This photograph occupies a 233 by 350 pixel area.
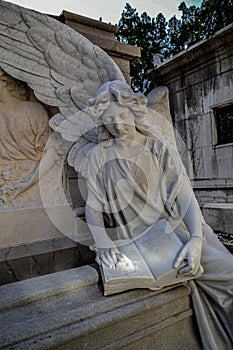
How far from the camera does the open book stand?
5.20ft

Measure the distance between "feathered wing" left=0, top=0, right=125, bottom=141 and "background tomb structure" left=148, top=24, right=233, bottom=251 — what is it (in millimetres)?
3536

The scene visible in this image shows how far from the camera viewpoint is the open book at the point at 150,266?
62.4 inches

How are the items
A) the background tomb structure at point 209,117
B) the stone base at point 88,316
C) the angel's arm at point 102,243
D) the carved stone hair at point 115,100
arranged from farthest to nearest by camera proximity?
the background tomb structure at point 209,117 → the carved stone hair at point 115,100 → the angel's arm at point 102,243 → the stone base at point 88,316

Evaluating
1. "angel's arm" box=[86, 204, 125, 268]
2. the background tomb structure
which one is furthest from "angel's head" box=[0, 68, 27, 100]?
the background tomb structure

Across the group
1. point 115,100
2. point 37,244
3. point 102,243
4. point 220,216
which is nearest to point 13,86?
point 115,100

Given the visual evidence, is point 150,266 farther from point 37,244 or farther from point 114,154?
point 37,244

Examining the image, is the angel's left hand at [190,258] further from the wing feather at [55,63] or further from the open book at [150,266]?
the wing feather at [55,63]

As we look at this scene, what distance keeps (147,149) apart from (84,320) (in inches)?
44.4

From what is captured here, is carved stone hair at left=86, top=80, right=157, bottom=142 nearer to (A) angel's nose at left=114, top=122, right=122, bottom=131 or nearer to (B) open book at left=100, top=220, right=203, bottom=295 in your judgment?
(A) angel's nose at left=114, top=122, right=122, bottom=131

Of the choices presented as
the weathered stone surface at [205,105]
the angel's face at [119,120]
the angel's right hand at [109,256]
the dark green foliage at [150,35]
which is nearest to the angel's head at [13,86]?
the angel's face at [119,120]

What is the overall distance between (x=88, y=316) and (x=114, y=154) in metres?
1.01

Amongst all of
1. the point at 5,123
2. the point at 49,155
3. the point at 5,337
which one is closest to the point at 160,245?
the point at 5,337

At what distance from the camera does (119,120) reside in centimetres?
185

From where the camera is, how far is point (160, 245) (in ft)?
5.74
